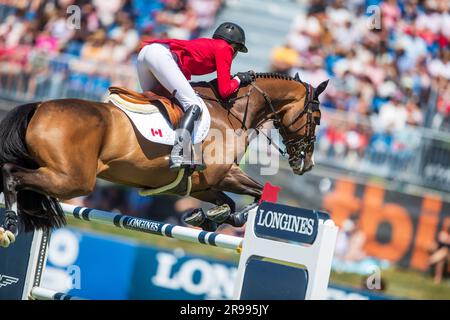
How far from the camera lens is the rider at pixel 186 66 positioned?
649 cm

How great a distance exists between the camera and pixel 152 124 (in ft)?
21.0

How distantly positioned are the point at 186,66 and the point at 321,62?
7.83 m

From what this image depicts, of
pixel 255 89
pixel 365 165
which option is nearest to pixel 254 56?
pixel 365 165

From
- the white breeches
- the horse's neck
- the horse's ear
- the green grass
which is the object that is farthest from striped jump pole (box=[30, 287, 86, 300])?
the green grass

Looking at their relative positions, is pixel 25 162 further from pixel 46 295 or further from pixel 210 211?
pixel 210 211

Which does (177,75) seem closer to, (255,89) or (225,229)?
(255,89)

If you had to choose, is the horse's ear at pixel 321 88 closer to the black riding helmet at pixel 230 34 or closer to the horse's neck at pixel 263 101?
the horse's neck at pixel 263 101

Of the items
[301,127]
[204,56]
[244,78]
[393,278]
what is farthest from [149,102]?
[393,278]

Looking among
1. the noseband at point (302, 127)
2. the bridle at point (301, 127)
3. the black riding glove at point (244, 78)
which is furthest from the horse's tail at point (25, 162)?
the noseband at point (302, 127)

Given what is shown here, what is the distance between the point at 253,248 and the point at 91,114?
158cm

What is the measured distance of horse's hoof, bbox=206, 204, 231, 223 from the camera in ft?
22.3

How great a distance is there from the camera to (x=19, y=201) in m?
6.10

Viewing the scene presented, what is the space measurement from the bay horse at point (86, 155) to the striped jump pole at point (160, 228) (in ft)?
0.78
